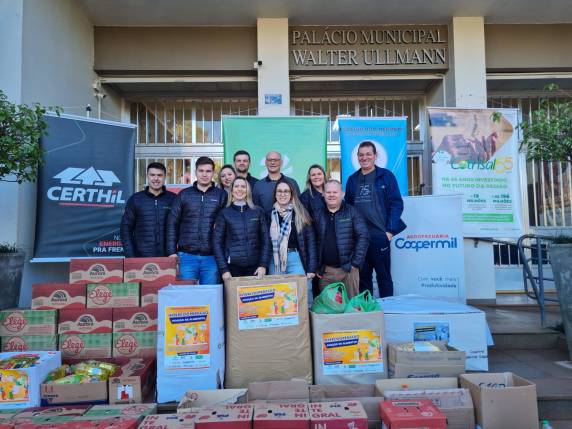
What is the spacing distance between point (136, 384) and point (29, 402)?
0.62 m

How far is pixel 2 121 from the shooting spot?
134 inches

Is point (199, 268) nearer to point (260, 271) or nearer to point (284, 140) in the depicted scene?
point (260, 271)

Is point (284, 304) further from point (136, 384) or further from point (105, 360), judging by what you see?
point (105, 360)

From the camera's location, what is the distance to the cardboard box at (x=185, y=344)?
2584 millimetres

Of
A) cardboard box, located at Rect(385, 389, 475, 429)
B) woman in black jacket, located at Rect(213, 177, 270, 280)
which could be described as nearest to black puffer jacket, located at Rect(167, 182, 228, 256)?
woman in black jacket, located at Rect(213, 177, 270, 280)

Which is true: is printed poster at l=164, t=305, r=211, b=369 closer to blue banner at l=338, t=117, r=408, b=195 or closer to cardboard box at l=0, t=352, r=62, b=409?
cardboard box at l=0, t=352, r=62, b=409

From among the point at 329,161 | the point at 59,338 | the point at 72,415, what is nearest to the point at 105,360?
the point at 59,338

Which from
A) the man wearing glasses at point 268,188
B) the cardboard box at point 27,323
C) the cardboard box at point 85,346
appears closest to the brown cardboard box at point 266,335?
the cardboard box at point 85,346

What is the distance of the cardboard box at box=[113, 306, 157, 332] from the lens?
2975 millimetres

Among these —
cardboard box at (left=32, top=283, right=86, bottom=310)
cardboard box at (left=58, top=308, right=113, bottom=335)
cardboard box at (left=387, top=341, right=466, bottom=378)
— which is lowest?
cardboard box at (left=387, top=341, right=466, bottom=378)

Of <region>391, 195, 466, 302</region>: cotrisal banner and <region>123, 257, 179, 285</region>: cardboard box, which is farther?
<region>391, 195, 466, 302</region>: cotrisal banner

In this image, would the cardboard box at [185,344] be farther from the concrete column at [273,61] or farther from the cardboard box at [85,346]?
the concrete column at [273,61]

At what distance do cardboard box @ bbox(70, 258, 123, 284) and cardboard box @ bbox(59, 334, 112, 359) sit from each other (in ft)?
1.30

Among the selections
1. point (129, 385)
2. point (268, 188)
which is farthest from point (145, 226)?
point (129, 385)
